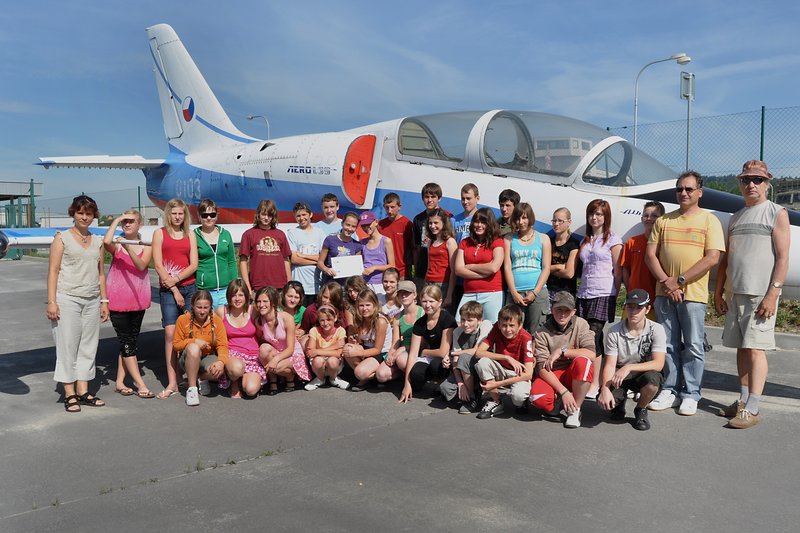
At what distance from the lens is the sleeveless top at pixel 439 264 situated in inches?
232

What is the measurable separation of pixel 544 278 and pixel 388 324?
146 centimetres

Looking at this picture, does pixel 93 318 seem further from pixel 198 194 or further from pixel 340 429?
pixel 198 194

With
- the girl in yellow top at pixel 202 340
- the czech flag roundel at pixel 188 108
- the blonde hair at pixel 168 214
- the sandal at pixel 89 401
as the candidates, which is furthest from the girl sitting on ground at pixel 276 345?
the czech flag roundel at pixel 188 108

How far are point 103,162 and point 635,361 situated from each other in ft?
41.1

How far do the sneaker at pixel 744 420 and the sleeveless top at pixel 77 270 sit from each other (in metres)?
5.14

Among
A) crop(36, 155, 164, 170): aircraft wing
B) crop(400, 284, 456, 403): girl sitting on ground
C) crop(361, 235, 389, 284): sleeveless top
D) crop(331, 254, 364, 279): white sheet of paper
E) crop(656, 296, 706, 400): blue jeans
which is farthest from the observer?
crop(36, 155, 164, 170): aircraft wing

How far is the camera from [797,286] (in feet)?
15.9

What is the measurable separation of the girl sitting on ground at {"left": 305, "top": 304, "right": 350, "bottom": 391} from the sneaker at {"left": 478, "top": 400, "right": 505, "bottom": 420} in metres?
1.45

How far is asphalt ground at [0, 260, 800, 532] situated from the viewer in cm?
313

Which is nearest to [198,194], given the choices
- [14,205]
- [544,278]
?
[544,278]

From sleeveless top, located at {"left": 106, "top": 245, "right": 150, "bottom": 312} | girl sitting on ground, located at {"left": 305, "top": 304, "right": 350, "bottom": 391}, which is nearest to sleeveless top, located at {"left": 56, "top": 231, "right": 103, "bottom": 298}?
sleeveless top, located at {"left": 106, "top": 245, "right": 150, "bottom": 312}

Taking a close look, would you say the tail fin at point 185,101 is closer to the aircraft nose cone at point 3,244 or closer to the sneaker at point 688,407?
the aircraft nose cone at point 3,244

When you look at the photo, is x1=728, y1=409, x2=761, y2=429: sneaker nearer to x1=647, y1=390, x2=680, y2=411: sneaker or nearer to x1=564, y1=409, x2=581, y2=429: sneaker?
x1=647, y1=390, x2=680, y2=411: sneaker

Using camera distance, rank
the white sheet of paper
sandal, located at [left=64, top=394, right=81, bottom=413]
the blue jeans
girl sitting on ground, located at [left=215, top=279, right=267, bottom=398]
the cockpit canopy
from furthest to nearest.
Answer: the white sheet of paper
the cockpit canopy
girl sitting on ground, located at [left=215, top=279, right=267, bottom=398]
sandal, located at [left=64, top=394, right=81, bottom=413]
the blue jeans
